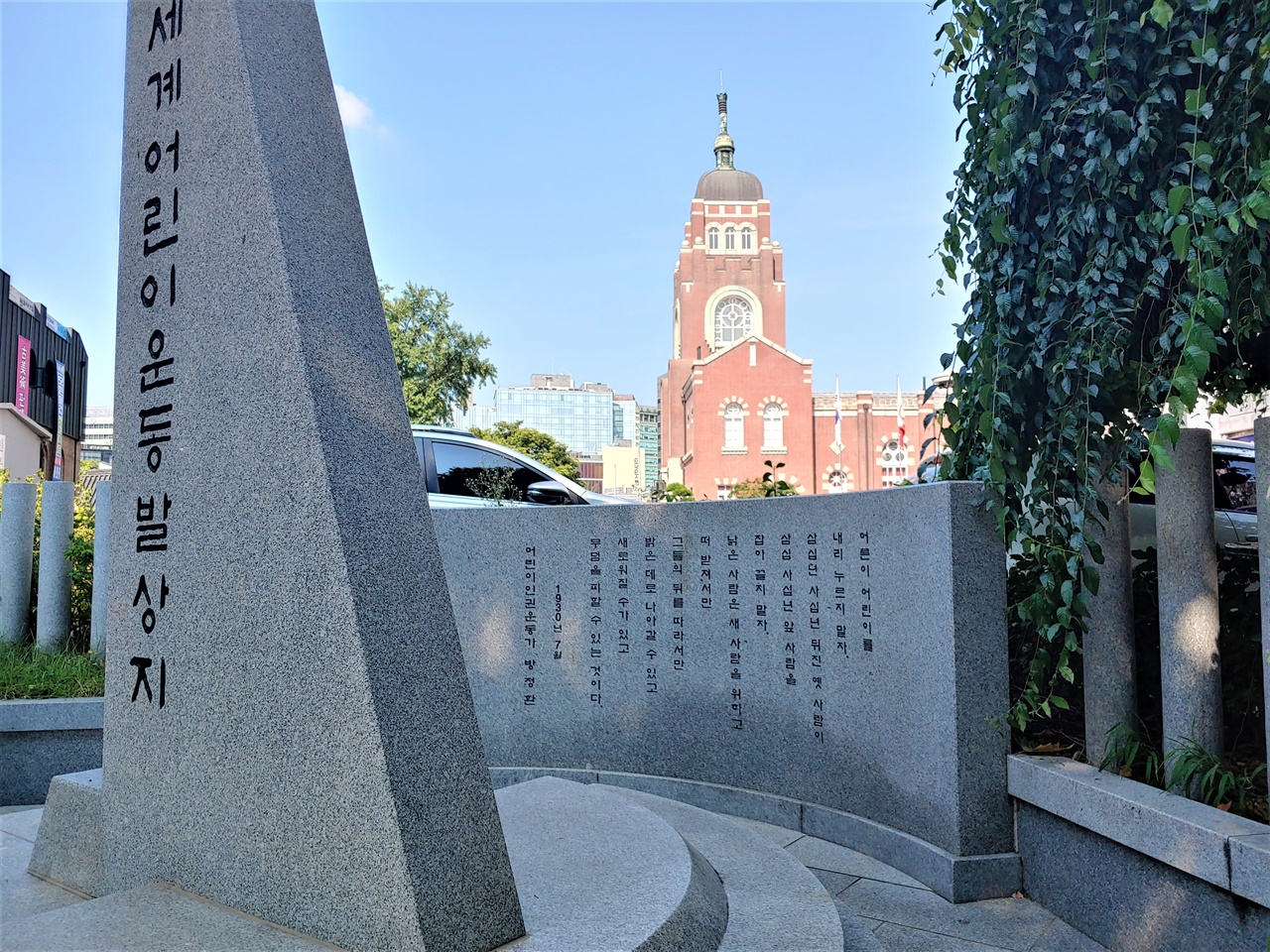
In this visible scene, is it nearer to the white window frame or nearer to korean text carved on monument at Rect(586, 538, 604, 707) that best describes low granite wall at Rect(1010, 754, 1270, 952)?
korean text carved on monument at Rect(586, 538, 604, 707)

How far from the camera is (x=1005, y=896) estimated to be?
3.45 meters

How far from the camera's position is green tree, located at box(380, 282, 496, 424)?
2814 cm

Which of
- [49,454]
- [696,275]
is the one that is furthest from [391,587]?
[696,275]

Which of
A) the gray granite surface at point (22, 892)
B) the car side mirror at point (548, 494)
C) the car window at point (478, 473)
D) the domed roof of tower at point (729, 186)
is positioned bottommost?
the gray granite surface at point (22, 892)

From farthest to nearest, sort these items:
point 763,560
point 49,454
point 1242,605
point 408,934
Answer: point 49,454, point 763,560, point 1242,605, point 408,934

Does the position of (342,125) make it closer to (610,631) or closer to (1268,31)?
(1268,31)

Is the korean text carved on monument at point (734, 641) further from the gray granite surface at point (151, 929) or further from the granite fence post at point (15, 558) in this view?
the granite fence post at point (15, 558)

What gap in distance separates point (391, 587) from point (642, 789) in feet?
9.79

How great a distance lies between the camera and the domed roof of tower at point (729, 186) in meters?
58.1

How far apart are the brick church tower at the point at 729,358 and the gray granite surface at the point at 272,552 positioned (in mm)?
40749

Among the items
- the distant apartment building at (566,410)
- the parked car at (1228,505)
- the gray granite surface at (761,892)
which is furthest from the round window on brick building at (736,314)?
the distant apartment building at (566,410)

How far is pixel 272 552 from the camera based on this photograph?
92.7 inches

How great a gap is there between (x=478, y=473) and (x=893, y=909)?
523cm

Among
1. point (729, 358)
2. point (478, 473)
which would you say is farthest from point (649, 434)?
point (478, 473)
